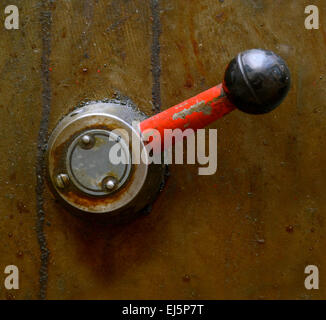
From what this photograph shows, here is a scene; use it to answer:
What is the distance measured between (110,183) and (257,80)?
24cm

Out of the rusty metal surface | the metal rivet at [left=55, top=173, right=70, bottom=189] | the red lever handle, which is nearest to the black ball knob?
the red lever handle

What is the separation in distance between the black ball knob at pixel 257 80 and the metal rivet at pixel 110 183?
0.20 metres

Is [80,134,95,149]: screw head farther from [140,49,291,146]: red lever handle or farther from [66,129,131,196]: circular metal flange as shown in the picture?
[140,49,291,146]: red lever handle

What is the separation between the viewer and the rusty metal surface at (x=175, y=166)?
0.65 meters

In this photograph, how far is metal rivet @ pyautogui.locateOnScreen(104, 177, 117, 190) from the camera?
1.90ft

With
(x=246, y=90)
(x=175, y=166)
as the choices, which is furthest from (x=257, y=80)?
(x=175, y=166)

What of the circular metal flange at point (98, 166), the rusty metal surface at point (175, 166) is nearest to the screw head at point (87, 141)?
the circular metal flange at point (98, 166)

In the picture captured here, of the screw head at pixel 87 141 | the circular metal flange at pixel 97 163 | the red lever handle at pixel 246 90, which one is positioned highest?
the red lever handle at pixel 246 90

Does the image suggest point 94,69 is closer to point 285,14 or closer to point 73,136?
point 73,136

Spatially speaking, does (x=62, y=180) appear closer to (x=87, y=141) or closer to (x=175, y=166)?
(x=87, y=141)

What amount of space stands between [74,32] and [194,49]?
0.62 ft

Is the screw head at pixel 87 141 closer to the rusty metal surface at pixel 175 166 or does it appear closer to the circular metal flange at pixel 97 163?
the circular metal flange at pixel 97 163

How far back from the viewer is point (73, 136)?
60 centimetres

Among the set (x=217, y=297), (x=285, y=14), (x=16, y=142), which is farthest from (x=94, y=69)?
(x=217, y=297)
